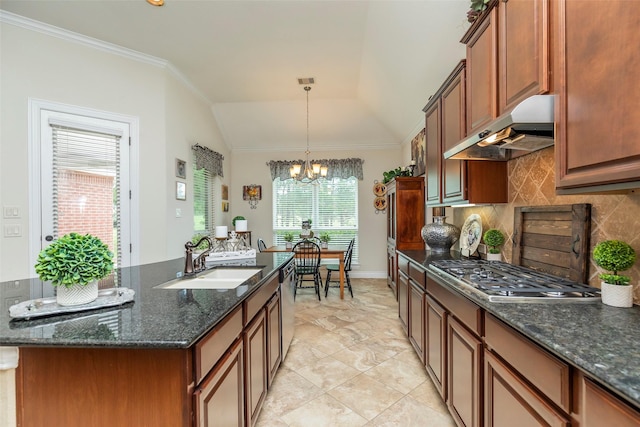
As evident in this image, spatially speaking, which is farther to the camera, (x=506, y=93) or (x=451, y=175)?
(x=451, y=175)

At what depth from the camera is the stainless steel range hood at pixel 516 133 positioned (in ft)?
3.83

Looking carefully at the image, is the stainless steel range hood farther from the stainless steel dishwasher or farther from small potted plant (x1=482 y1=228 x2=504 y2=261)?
the stainless steel dishwasher

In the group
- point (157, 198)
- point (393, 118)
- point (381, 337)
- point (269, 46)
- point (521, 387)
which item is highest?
point (269, 46)

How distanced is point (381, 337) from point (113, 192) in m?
3.34

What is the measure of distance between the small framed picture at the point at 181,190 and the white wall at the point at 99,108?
0.11 m

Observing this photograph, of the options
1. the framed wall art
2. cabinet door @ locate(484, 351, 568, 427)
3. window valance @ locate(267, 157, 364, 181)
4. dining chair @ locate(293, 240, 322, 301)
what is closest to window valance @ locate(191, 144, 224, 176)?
window valance @ locate(267, 157, 364, 181)

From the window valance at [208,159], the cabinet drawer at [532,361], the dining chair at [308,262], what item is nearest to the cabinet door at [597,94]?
the cabinet drawer at [532,361]

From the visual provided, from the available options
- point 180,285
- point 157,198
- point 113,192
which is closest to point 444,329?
point 180,285

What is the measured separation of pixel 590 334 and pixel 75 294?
5.67 ft

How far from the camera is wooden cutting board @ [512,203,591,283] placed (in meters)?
1.38

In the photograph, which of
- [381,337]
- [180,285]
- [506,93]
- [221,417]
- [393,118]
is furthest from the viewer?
[393,118]

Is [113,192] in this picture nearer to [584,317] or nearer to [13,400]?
[13,400]

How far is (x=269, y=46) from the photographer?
327cm

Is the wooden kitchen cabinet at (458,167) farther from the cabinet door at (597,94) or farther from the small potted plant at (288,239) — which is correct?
the small potted plant at (288,239)
